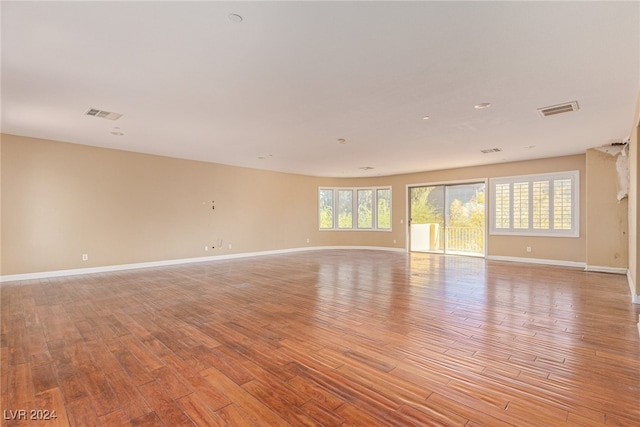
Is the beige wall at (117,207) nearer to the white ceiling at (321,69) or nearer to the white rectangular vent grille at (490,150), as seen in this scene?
the white ceiling at (321,69)

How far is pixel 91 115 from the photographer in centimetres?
427

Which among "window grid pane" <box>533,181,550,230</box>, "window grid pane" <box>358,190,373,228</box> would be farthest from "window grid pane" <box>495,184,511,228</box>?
"window grid pane" <box>358,190,373,228</box>

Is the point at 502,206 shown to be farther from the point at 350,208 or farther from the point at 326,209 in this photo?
the point at 326,209

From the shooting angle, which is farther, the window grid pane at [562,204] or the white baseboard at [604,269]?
the window grid pane at [562,204]

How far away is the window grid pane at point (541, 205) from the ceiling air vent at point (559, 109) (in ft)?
12.9

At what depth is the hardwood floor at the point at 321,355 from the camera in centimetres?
179

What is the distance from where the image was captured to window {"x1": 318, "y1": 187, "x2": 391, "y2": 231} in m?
10.6

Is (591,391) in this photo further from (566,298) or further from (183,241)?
(183,241)

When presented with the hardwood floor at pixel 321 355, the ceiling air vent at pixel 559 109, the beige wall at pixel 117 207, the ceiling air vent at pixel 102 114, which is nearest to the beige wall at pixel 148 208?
the beige wall at pixel 117 207

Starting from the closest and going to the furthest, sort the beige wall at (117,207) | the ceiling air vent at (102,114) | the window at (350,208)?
1. the ceiling air vent at (102,114)
2. the beige wall at (117,207)
3. the window at (350,208)

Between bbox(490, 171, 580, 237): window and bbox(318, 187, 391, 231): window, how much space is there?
376 centimetres

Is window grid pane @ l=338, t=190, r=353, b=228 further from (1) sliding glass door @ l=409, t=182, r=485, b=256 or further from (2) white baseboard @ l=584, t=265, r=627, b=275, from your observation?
(2) white baseboard @ l=584, t=265, r=627, b=275

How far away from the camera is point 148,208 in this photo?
6910 millimetres

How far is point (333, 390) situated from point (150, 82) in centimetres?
350
